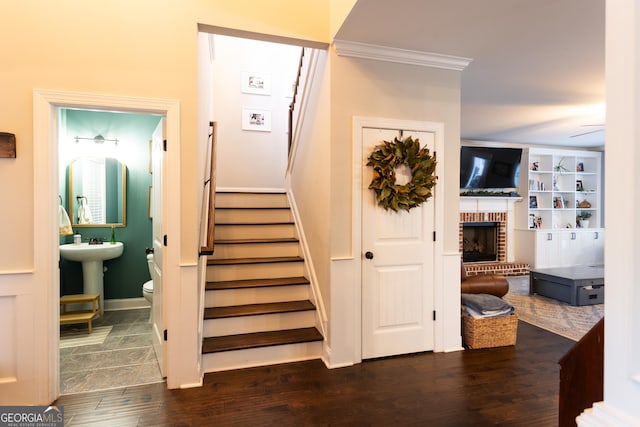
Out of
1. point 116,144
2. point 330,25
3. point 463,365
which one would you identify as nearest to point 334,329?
point 463,365

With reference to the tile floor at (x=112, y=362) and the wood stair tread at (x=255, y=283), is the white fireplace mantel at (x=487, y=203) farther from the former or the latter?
the tile floor at (x=112, y=362)

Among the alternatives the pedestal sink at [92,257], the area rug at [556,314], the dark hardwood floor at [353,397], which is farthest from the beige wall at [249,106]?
the area rug at [556,314]

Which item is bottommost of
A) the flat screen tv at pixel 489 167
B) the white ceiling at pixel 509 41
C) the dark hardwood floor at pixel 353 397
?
the dark hardwood floor at pixel 353 397

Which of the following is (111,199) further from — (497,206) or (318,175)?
(497,206)

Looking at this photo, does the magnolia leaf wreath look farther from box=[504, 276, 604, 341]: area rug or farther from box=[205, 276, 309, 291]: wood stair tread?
box=[504, 276, 604, 341]: area rug

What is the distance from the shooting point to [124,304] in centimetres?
418

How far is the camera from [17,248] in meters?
2.16

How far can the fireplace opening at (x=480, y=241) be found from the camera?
21.0 feet

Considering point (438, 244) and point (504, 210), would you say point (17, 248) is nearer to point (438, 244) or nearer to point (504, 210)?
point (438, 244)

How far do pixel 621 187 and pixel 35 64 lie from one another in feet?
9.99

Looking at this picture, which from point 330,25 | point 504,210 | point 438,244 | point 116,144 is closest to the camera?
point 330,25

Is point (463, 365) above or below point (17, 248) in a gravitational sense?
below

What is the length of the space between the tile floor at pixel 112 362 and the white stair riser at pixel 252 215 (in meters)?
1.45

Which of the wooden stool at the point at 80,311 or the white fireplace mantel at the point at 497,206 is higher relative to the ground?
the white fireplace mantel at the point at 497,206
